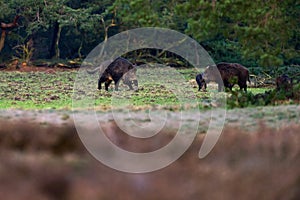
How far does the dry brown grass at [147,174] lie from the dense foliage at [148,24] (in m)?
5.79

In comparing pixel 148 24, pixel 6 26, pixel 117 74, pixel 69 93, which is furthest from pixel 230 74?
pixel 6 26

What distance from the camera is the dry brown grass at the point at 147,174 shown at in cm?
146

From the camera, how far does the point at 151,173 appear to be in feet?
5.17

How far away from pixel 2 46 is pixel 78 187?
24.9 metres

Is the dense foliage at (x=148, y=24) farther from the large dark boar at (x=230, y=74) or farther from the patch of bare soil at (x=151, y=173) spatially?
the patch of bare soil at (x=151, y=173)

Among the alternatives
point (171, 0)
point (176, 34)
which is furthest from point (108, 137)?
point (176, 34)

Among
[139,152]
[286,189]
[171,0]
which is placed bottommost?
[286,189]

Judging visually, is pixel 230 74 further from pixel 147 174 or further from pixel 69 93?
pixel 147 174

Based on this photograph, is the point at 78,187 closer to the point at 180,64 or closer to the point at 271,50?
the point at 271,50

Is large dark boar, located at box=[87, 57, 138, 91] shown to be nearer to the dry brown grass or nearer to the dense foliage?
the dense foliage

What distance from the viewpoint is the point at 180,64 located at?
983 inches

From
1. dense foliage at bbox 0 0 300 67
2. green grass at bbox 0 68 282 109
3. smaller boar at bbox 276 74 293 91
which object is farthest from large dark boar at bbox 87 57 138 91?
smaller boar at bbox 276 74 293 91

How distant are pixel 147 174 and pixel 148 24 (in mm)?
6672

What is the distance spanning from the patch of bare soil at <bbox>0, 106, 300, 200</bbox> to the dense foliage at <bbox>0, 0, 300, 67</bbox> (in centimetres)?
578
